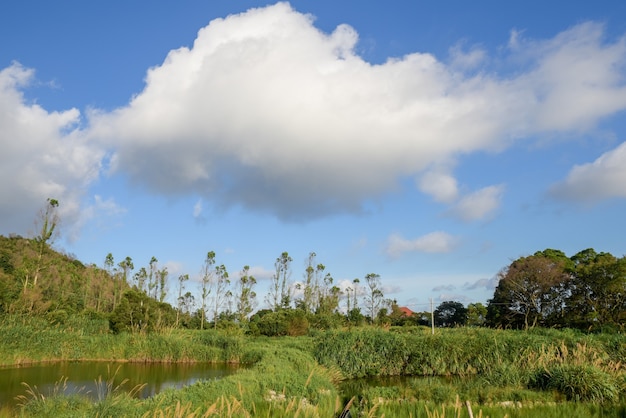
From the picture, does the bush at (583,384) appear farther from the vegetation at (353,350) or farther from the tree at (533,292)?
the tree at (533,292)

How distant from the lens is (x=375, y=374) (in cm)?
1908

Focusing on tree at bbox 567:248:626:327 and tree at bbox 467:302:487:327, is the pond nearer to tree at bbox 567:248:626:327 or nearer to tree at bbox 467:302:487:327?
tree at bbox 567:248:626:327

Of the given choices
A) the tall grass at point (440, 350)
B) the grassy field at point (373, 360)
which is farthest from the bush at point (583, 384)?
the tall grass at point (440, 350)

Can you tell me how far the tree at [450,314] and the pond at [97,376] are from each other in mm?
30397

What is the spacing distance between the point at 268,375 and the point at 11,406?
6.29 m

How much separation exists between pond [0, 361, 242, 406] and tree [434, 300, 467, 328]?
99.7ft

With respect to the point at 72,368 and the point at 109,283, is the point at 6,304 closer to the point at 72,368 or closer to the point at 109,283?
the point at 72,368

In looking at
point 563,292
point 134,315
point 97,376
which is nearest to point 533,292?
point 563,292

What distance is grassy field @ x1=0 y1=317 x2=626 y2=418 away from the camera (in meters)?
9.25

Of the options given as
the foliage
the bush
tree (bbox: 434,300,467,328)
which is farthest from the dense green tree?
tree (bbox: 434,300,467,328)

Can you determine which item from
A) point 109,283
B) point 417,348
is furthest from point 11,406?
point 109,283

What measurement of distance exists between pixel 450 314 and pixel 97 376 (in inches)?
1487

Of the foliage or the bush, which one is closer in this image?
the bush

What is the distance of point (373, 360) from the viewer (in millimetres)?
19266
